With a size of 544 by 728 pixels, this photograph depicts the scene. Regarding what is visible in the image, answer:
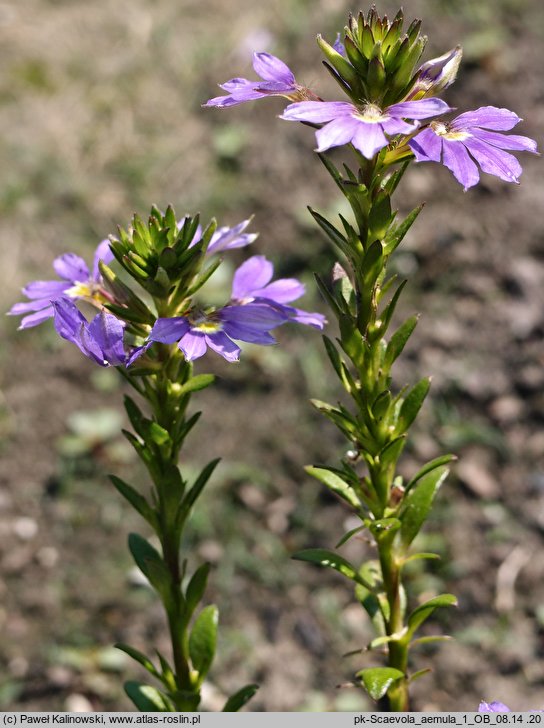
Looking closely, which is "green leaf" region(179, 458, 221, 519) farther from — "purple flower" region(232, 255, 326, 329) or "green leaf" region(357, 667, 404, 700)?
"green leaf" region(357, 667, 404, 700)

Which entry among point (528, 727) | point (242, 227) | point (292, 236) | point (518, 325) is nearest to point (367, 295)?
point (242, 227)

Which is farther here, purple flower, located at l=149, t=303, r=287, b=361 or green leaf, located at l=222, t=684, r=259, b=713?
green leaf, located at l=222, t=684, r=259, b=713

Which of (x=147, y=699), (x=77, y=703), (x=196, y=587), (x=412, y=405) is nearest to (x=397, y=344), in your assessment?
(x=412, y=405)

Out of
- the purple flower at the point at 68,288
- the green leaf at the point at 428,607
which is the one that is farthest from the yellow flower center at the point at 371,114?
the green leaf at the point at 428,607

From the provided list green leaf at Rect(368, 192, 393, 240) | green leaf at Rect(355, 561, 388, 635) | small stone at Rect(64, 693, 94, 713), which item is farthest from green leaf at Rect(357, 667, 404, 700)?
small stone at Rect(64, 693, 94, 713)

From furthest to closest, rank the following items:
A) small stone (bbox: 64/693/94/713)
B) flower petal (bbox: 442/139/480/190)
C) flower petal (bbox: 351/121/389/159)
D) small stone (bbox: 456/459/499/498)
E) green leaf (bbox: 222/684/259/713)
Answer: small stone (bbox: 456/459/499/498)
small stone (bbox: 64/693/94/713)
green leaf (bbox: 222/684/259/713)
flower petal (bbox: 442/139/480/190)
flower petal (bbox: 351/121/389/159)

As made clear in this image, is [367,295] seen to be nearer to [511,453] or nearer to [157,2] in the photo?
[511,453]

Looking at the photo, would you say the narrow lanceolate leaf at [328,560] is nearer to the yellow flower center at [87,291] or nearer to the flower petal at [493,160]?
the yellow flower center at [87,291]
